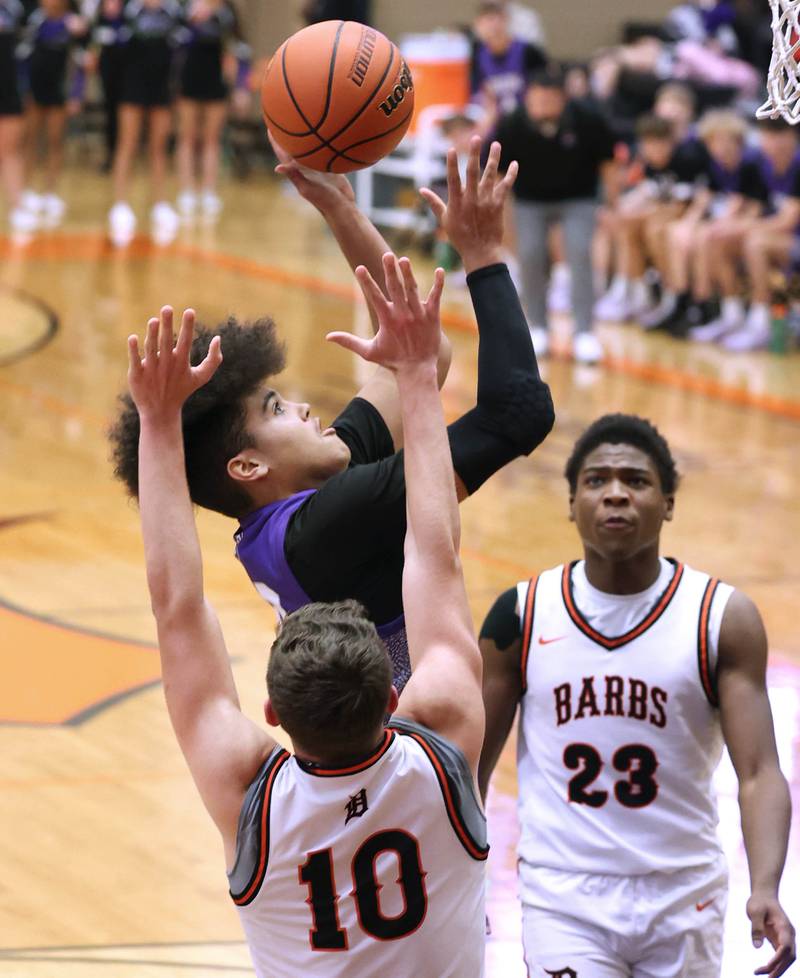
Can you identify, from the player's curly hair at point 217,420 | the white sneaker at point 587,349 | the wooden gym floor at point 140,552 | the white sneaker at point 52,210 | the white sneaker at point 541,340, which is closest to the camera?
the player's curly hair at point 217,420

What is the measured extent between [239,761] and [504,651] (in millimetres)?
1108

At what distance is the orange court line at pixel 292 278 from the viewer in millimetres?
10242

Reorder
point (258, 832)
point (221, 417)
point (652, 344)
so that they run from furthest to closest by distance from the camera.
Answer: point (652, 344) < point (221, 417) < point (258, 832)

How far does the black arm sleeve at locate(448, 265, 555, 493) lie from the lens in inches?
107

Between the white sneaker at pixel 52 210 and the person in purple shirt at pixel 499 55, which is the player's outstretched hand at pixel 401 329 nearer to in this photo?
the person in purple shirt at pixel 499 55

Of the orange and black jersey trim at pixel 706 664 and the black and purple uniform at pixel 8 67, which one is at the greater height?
the orange and black jersey trim at pixel 706 664

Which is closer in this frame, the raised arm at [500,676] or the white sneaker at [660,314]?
the raised arm at [500,676]

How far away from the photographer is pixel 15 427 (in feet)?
30.8

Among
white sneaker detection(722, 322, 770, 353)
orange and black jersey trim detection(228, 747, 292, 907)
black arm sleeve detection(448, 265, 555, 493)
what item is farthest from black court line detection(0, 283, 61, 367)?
orange and black jersey trim detection(228, 747, 292, 907)

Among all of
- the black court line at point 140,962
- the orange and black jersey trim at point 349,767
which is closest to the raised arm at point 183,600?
the orange and black jersey trim at point 349,767

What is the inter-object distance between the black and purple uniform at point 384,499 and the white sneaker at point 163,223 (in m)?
12.0

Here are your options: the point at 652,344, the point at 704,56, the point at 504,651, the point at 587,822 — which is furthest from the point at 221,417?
the point at 704,56

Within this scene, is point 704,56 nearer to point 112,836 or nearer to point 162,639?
point 112,836

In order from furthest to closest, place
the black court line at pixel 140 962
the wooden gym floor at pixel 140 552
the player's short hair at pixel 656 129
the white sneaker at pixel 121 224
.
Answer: the white sneaker at pixel 121 224
the player's short hair at pixel 656 129
the wooden gym floor at pixel 140 552
the black court line at pixel 140 962
